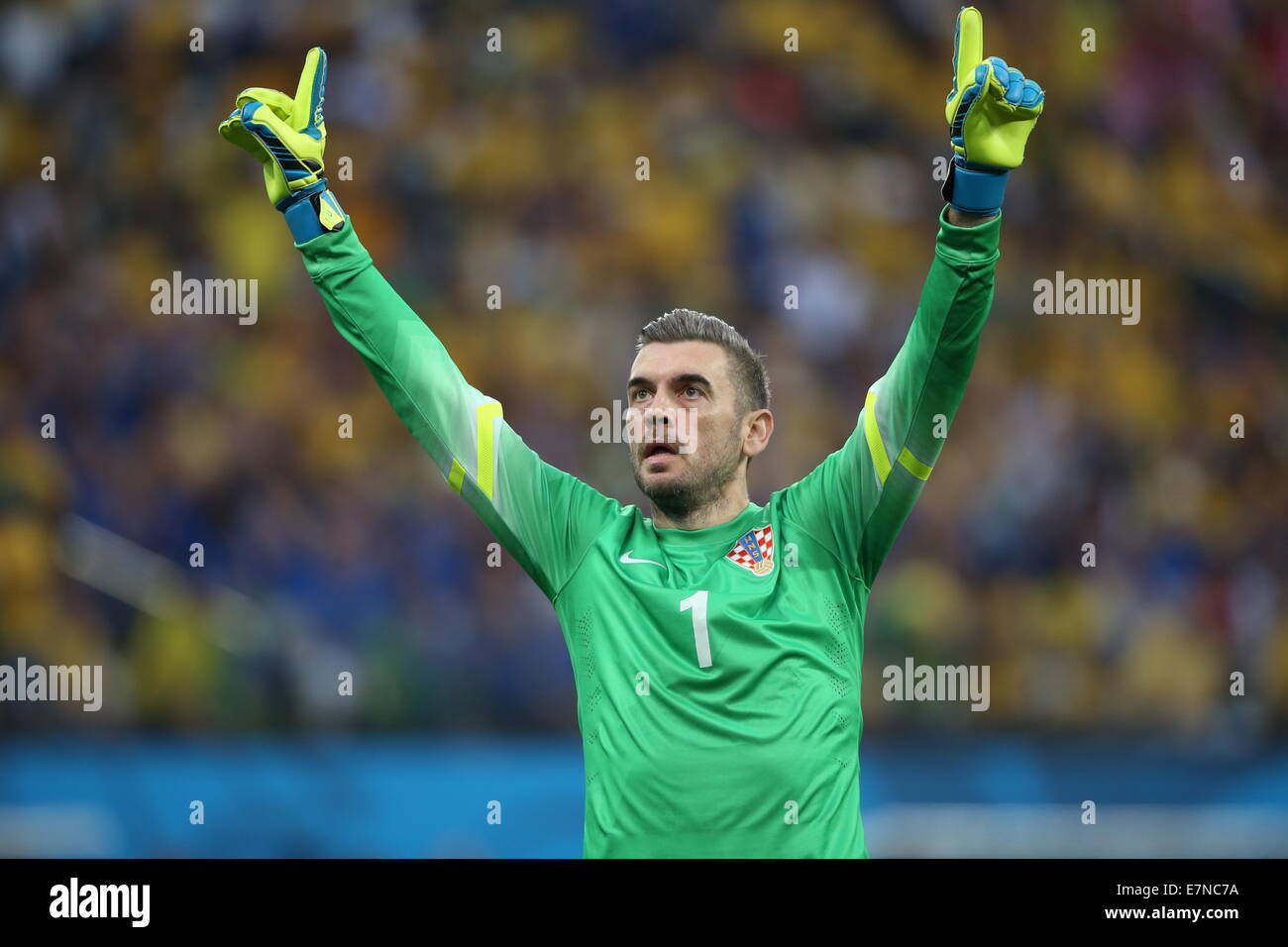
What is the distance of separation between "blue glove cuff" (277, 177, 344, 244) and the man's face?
91cm

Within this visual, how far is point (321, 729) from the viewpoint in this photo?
24.9 feet

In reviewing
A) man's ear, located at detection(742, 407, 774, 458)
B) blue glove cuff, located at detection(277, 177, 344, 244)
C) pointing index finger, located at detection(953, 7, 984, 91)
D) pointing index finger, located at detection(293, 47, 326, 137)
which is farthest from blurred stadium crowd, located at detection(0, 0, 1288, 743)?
pointing index finger, located at detection(953, 7, 984, 91)

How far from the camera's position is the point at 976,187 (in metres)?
3.31

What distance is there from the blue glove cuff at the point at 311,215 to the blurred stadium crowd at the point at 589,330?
431 cm

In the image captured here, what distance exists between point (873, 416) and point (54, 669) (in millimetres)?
5804

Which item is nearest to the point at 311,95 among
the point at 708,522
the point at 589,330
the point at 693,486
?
the point at 693,486

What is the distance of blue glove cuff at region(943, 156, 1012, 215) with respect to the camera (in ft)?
10.8

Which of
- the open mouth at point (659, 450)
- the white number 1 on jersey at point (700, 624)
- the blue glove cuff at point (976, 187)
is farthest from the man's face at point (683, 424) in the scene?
the blue glove cuff at point (976, 187)

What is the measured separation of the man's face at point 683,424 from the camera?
12.3 feet

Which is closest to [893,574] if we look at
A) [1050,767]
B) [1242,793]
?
[1050,767]

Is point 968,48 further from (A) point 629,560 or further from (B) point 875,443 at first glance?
(A) point 629,560

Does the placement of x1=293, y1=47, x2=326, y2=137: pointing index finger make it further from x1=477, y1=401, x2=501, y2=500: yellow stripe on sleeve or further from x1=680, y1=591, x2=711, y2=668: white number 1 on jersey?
x1=680, y1=591, x2=711, y2=668: white number 1 on jersey

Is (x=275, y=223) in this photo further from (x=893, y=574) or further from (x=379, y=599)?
(x=893, y=574)

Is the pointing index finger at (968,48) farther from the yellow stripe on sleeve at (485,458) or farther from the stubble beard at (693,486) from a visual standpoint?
the yellow stripe on sleeve at (485,458)
